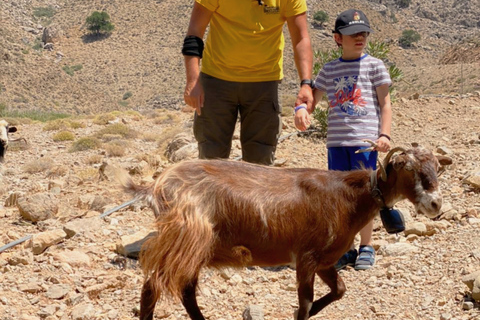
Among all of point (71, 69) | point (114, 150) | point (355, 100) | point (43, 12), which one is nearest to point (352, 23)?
point (355, 100)

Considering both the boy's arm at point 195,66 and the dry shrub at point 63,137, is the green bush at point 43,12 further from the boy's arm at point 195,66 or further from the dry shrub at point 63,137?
the boy's arm at point 195,66

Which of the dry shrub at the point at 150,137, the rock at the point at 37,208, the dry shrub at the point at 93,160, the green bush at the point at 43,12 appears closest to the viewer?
the rock at the point at 37,208

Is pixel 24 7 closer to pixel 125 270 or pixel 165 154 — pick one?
pixel 165 154

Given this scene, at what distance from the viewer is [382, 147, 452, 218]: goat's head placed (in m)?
3.87

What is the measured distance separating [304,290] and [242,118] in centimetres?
184

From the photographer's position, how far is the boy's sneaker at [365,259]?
5465 mm

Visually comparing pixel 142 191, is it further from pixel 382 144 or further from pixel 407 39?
pixel 407 39

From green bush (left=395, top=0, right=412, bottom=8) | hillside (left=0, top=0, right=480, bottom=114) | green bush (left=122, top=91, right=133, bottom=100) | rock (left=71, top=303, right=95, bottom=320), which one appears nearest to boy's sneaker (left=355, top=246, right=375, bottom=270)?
rock (left=71, top=303, right=95, bottom=320)

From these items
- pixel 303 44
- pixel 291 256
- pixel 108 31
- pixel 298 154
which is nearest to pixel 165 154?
pixel 298 154

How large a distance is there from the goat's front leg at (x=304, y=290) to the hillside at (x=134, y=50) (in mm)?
28897

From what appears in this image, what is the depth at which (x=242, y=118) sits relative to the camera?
5.36 meters

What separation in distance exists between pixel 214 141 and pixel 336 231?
5.54ft

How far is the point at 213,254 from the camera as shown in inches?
148

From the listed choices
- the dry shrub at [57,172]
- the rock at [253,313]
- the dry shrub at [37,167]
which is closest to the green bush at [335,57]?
the dry shrub at [57,172]
